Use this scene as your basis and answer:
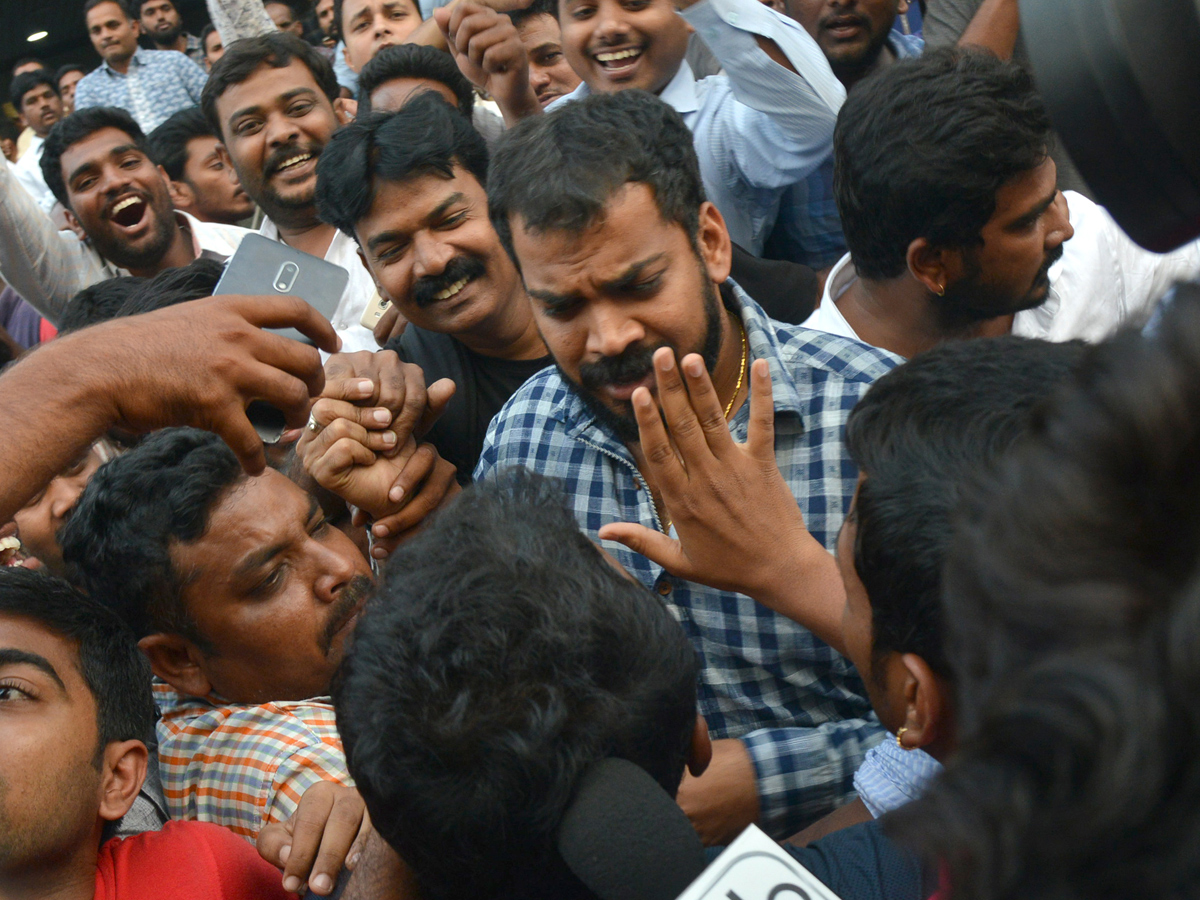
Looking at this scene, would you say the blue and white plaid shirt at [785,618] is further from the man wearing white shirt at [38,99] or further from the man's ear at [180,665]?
the man wearing white shirt at [38,99]

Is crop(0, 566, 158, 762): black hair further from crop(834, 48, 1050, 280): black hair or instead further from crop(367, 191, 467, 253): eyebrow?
→ crop(834, 48, 1050, 280): black hair

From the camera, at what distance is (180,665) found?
2.21 metres

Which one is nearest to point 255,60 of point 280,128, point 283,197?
point 280,128

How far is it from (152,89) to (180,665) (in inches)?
217

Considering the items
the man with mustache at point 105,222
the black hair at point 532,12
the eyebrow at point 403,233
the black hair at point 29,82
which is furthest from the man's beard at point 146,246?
the black hair at point 29,82

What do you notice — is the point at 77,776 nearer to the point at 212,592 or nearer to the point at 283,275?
the point at 212,592

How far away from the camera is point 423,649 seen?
1.09 metres

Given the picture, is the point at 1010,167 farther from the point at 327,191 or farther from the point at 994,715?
the point at 994,715

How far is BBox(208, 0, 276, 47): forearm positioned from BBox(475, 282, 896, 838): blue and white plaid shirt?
188 inches

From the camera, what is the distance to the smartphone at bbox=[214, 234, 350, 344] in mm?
2180

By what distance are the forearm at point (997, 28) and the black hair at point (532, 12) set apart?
5.66 ft

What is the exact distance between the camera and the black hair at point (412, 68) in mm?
3859

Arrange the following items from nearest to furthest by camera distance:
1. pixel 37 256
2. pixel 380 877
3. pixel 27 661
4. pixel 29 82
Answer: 1. pixel 380 877
2. pixel 27 661
3. pixel 37 256
4. pixel 29 82

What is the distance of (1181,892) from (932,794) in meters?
0.12
